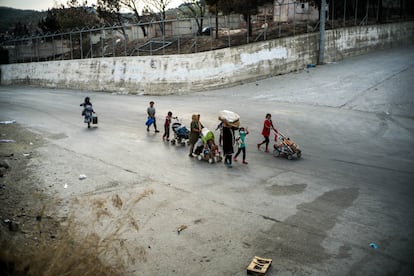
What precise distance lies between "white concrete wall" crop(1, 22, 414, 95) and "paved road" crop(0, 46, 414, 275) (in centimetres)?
705

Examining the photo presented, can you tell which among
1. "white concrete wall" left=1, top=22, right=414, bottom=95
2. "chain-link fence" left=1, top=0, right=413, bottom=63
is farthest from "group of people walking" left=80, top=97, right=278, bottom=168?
"chain-link fence" left=1, top=0, right=413, bottom=63

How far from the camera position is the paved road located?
5.81m

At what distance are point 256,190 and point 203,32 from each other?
2632cm

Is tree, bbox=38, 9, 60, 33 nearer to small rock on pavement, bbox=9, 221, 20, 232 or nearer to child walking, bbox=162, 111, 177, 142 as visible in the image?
child walking, bbox=162, 111, 177, 142

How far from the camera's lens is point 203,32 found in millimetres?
32250

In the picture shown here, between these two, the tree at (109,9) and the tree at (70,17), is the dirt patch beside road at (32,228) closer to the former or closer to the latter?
the tree at (109,9)

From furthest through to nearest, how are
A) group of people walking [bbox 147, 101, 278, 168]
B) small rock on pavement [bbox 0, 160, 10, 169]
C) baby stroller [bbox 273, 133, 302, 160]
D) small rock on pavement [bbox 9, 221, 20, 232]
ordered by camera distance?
baby stroller [bbox 273, 133, 302, 160] → group of people walking [bbox 147, 101, 278, 168] → small rock on pavement [bbox 0, 160, 10, 169] → small rock on pavement [bbox 9, 221, 20, 232]

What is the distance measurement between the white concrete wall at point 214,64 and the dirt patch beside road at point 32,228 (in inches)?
511

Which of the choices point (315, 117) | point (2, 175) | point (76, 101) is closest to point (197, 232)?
point (2, 175)

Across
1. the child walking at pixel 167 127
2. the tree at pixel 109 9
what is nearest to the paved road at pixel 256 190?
the child walking at pixel 167 127

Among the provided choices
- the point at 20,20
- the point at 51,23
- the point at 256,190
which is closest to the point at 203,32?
the point at 256,190

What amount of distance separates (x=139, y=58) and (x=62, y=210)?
70.9 ft

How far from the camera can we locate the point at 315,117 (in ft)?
54.9

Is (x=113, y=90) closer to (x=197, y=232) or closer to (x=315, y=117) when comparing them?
(x=315, y=117)
